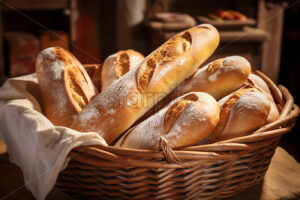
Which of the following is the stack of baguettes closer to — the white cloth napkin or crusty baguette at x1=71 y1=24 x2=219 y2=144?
crusty baguette at x1=71 y1=24 x2=219 y2=144

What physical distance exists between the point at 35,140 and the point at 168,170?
0.33 metres

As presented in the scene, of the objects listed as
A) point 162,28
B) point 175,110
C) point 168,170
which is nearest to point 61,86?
point 175,110

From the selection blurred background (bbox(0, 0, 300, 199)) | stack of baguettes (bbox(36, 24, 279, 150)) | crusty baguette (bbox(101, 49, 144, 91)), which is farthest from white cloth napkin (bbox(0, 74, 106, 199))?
blurred background (bbox(0, 0, 300, 199))

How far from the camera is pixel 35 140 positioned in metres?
A: 0.81

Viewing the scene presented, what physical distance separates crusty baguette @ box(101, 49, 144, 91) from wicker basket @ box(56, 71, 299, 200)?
0.49 meters

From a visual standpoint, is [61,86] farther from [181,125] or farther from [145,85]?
[181,125]

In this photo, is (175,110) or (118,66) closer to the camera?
(175,110)

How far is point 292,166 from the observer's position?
985mm

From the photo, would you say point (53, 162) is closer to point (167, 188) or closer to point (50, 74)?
point (167, 188)

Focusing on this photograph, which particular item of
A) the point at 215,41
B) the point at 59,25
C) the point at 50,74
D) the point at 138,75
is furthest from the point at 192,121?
the point at 59,25

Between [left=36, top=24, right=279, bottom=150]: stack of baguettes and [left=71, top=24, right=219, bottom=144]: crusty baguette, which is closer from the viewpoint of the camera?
[left=36, top=24, right=279, bottom=150]: stack of baguettes

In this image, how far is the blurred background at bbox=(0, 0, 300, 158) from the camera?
2508 millimetres

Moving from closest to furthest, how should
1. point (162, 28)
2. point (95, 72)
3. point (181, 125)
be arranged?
1. point (181, 125)
2. point (95, 72)
3. point (162, 28)

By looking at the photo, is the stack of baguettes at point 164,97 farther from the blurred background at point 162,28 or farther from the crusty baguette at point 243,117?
the blurred background at point 162,28
